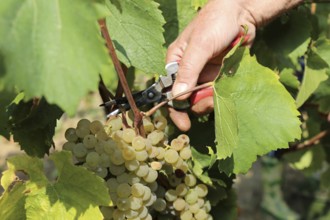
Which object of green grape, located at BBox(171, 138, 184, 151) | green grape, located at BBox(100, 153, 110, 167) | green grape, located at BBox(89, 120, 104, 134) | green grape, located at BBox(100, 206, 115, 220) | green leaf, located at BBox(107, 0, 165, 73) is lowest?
green grape, located at BBox(100, 206, 115, 220)

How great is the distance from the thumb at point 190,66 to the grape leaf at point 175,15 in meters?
0.15

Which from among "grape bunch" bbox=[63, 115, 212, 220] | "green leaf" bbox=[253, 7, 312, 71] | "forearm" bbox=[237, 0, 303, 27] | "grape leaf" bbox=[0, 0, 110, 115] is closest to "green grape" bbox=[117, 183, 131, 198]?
"grape bunch" bbox=[63, 115, 212, 220]

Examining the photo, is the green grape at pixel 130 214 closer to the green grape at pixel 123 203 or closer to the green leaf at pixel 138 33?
the green grape at pixel 123 203

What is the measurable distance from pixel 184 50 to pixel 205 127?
8.6 inches

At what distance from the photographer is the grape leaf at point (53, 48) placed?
73cm

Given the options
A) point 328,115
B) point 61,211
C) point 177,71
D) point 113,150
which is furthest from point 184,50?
point 328,115

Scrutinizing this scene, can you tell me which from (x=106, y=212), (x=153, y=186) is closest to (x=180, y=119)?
(x=153, y=186)

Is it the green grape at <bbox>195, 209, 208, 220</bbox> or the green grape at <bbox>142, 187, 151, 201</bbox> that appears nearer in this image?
the green grape at <bbox>142, 187, 151, 201</bbox>

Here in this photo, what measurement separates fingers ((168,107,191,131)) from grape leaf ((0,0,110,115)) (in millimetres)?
559

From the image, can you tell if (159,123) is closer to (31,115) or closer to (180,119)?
(180,119)

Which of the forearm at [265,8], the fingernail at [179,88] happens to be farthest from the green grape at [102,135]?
the forearm at [265,8]

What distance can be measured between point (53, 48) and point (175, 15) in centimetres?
66

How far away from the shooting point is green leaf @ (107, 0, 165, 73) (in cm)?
109

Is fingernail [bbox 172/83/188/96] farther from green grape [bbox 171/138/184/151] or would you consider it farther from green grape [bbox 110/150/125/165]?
green grape [bbox 110/150/125/165]
